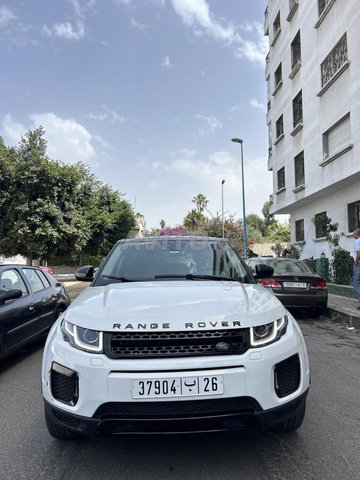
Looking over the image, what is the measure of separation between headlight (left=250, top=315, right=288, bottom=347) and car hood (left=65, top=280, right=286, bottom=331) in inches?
1.5

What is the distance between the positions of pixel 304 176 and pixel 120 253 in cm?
1503

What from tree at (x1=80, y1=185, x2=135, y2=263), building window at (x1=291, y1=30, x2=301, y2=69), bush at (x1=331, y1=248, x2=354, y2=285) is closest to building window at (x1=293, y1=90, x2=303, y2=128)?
building window at (x1=291, y1=30, x2=301, y2=69)

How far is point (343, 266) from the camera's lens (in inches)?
531

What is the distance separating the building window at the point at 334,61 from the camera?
13766mm

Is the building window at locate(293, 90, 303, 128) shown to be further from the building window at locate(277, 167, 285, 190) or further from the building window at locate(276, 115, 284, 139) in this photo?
the building window at locate(277, 167, 285, 190)

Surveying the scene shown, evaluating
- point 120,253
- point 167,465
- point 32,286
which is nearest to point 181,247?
point 120,253

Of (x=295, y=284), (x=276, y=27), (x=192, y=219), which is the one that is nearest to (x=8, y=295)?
(x=295, y=284)

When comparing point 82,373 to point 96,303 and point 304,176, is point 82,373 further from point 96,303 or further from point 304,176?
point 304,176

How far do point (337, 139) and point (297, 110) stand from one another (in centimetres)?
514

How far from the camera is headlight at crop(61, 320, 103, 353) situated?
2.57m

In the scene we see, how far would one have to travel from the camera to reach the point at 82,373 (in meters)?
2.50

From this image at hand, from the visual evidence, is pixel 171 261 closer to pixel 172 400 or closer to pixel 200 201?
pixel 172 400

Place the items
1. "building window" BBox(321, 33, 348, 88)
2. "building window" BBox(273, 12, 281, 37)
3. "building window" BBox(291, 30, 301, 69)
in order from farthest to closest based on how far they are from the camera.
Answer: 1. "building window" BBox(273, 12, 281, 37)
2. "building window" BBox(291, 30, 301, 69)
3. "building window" BBox(321, 33, 348, 88)

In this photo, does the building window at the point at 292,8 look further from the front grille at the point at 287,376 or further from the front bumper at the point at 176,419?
the front bumper at the point at 176,419
